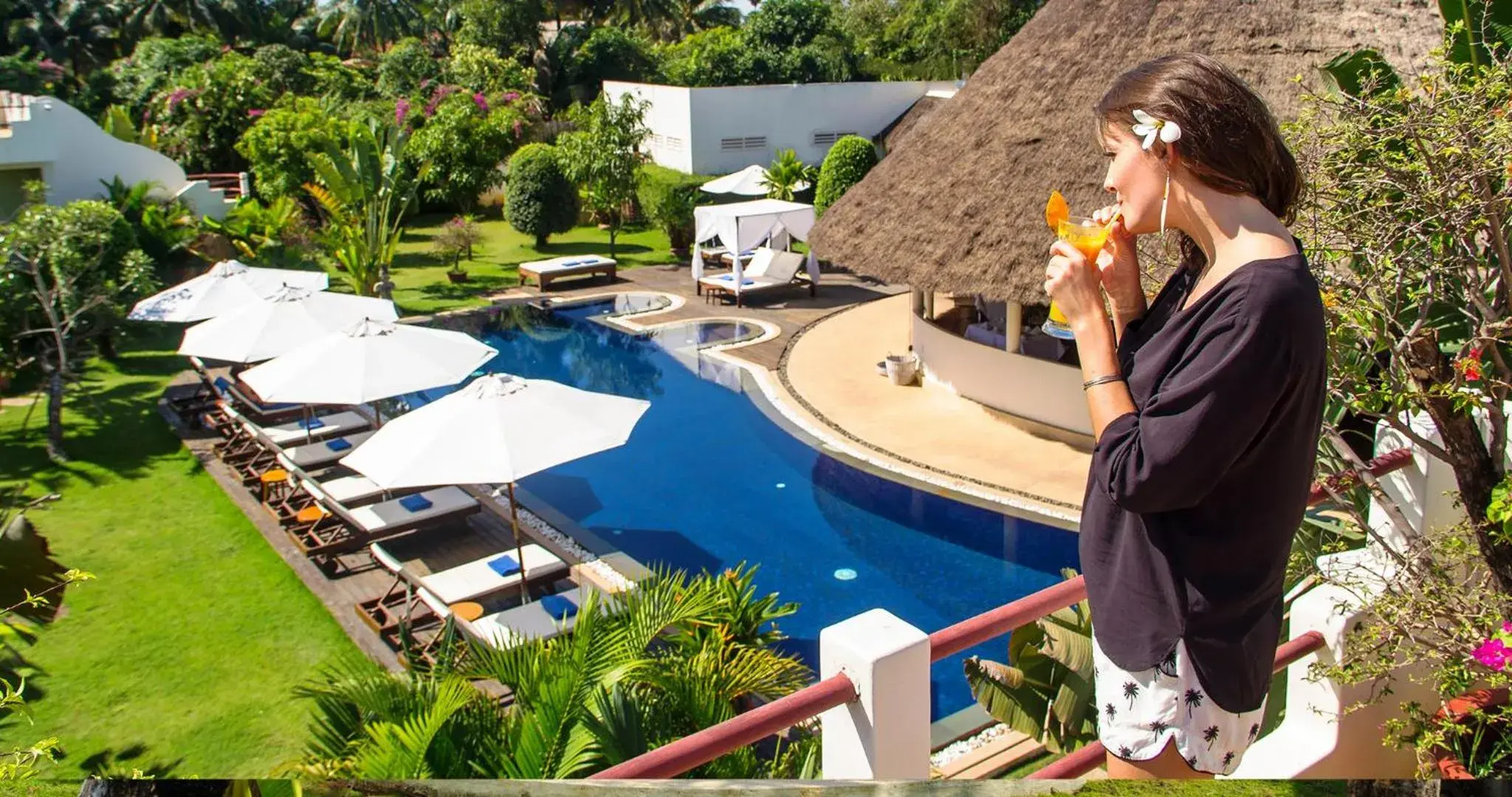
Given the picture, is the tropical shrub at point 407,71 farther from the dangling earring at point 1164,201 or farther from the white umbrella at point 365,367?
the dangling earring at point 1164,201

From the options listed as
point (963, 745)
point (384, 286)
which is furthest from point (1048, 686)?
point (384, 286)

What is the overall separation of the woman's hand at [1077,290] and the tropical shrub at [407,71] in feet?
108

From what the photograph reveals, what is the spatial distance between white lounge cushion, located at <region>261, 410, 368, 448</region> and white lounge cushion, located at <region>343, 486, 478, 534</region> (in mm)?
2182

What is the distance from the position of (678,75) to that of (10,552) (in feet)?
121

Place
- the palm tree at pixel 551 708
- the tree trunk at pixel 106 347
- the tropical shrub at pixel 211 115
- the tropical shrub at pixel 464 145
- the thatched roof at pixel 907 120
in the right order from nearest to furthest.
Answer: the palm tree at pixel 551 708
the tree trunk at pixel 106 347
the tropical shrub at pixel 464 145
the tropical shrub at pixel 211 115
the thatched roof at pixel 907 120

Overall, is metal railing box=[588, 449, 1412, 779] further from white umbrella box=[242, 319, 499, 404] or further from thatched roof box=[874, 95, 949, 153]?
thatched roof box=[874, 95, 949, 153]

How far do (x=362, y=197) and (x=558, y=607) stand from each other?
474 inches

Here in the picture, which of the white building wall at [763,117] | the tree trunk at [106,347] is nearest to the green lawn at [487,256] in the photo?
the white building wall at [763,117]

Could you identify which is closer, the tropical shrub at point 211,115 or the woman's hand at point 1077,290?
the woman's hand at point 1077,290

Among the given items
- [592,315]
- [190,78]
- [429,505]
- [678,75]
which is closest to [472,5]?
[678,75]

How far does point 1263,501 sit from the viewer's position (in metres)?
1.79

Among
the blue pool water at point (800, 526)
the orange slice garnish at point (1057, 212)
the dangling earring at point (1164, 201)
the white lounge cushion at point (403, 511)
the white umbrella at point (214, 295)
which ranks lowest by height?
the blue pool water at point (800, 526)

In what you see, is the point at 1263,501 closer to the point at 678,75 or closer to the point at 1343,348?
the point at 1343,348

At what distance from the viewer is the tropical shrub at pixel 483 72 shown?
33781 millimetres
